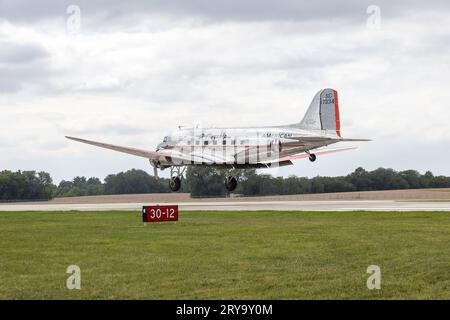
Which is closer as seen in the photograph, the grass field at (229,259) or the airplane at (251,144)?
the grass field at (229,259)

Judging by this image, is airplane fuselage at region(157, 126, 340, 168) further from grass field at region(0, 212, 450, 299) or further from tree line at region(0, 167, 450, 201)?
tree line at region(0, 167, 450, 201)

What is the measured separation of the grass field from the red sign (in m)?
0.57

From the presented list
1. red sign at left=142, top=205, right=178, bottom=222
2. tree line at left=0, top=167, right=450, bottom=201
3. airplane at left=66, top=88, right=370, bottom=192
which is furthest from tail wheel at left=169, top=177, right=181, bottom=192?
tree line at left=0, top=167, right=450, bottom=201

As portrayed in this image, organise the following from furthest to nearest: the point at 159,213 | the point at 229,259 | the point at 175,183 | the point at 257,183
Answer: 1. the point at 257,183
2. the point at 175,183
3. the point at 159,213
4. the point at 229,259

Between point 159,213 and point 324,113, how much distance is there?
1027 inches

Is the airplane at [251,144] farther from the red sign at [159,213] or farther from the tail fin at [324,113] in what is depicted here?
the red sign at [159,213]

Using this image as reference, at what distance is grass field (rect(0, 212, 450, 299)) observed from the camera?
18500 mm

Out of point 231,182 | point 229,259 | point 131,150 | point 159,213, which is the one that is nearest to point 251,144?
point 231,182

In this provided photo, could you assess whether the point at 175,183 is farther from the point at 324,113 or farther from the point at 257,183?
the point at 257,183

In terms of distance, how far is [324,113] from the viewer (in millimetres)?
62531

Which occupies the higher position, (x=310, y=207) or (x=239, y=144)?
(x=239, y=144)

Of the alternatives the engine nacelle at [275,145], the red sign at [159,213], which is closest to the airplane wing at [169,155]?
the engine nacelle at [275,145]

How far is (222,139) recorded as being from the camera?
214 feet

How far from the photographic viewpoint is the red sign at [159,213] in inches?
1556
